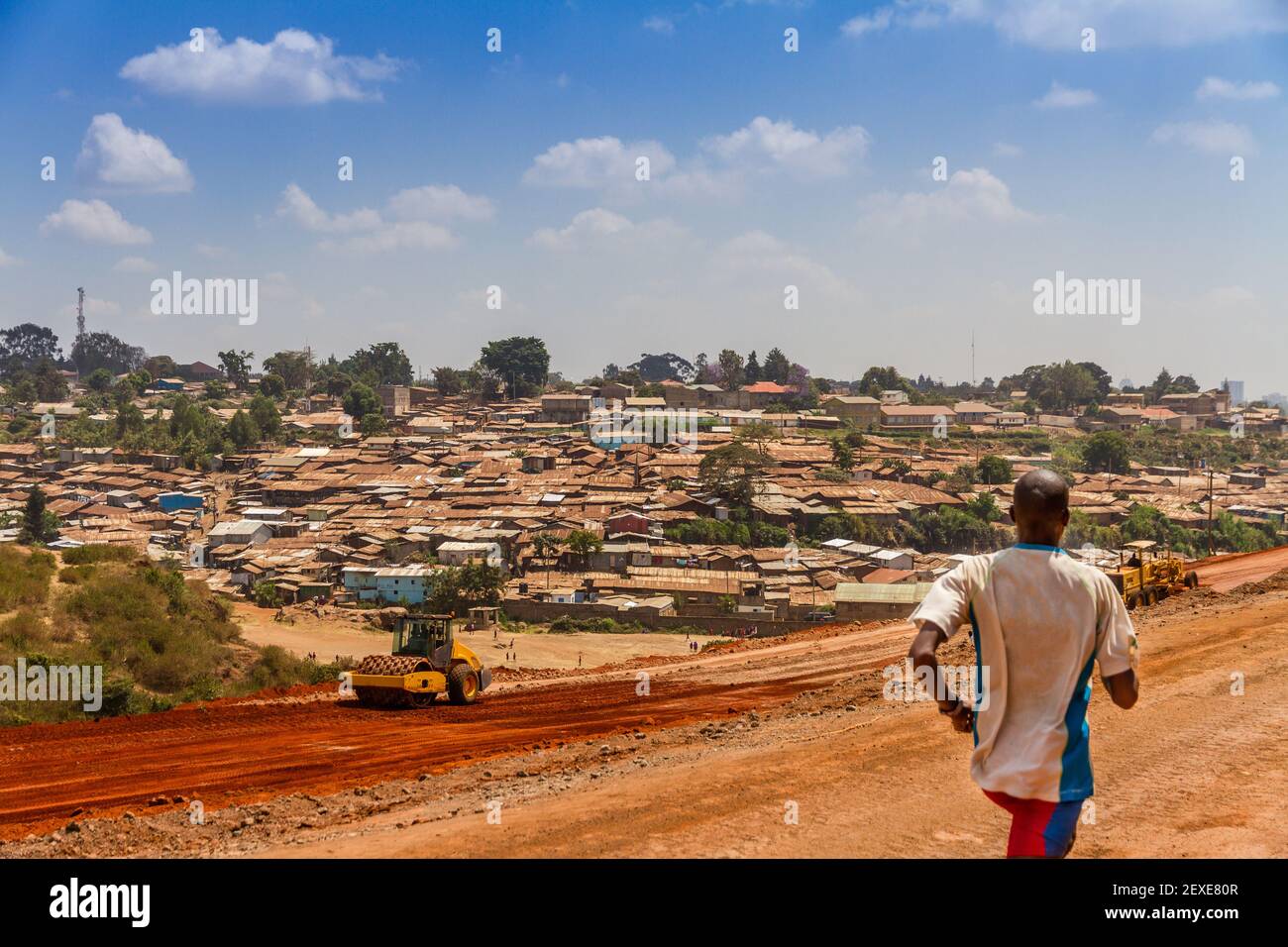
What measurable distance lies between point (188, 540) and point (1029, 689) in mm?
50169

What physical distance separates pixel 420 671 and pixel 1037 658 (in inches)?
516

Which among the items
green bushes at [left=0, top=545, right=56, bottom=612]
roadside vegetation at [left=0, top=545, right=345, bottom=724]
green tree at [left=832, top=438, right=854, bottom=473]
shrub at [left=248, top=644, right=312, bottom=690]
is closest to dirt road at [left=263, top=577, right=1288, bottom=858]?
roadside vegetation at [left=0, top=545, right=345, bottom=724]

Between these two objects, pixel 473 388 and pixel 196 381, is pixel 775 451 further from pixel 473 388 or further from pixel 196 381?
pixel 196 381

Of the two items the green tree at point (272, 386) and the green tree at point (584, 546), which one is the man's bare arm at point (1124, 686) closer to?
the green tree at point (584, 546)

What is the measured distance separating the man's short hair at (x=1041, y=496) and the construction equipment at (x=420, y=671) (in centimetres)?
1287

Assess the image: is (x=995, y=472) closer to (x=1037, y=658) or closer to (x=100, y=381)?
(x=1037, y=658)

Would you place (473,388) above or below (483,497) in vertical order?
above

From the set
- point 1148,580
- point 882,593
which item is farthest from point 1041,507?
point 882,593

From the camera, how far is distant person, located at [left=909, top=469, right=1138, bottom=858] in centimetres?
298

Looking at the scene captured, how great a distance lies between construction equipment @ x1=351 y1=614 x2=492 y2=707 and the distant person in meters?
12.8

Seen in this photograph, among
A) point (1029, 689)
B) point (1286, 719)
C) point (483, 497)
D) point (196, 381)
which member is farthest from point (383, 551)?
point (196, 381)

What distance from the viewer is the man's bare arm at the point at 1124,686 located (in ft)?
9.66

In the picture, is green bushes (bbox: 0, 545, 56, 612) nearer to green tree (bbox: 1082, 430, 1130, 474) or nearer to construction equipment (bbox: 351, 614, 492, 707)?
construction equipment (bbox: 351, 614, 492, 707)
